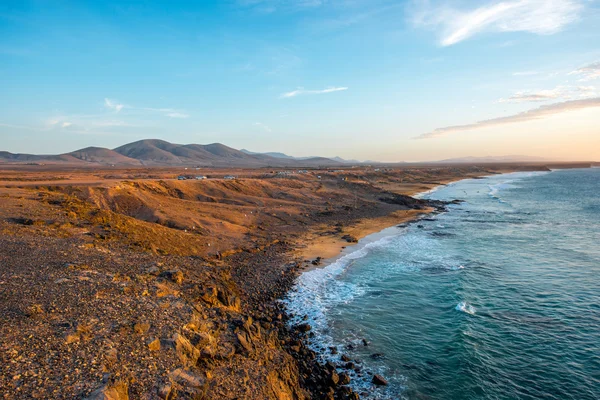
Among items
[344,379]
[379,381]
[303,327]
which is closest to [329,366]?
[344,379]

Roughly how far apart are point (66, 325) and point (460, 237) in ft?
122

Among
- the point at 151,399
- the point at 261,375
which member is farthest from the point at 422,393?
the point at 151,399

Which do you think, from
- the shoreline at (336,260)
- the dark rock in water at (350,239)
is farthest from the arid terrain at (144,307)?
the dark rock in water at (350,239)

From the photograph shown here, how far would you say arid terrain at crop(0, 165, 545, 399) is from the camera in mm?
9469

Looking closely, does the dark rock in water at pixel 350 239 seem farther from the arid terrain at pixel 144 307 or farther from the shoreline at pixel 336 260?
the arid terrain at pixel 144 307

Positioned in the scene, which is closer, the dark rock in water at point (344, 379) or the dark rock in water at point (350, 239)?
A: the dark rock in water at point (344, 379)

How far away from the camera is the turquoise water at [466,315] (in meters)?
13.3

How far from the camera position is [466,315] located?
18.6m

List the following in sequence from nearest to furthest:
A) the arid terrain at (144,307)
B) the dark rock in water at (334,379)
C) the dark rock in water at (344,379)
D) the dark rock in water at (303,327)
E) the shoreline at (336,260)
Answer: the arid terrain at (144,307)
the dark rock in water at (334,379)
the dark rock in water at (344,379)
the shoreline at (336,260)
the dark rock in water at (303,327)

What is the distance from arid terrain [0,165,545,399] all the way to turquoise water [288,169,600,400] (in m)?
2.53

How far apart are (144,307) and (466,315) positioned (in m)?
17.0

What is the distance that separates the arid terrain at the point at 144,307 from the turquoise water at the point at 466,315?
2.53 m

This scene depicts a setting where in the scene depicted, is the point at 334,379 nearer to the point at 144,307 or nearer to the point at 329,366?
the point at 329,366

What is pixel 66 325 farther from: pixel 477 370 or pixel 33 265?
pixel 477 370
